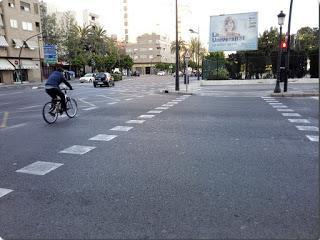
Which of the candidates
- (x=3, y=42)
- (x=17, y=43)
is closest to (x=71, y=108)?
(x=3, y=42)

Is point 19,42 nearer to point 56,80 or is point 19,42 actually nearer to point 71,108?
point 71,108

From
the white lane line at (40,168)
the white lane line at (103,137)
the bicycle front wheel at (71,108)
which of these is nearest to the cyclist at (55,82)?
the bicycle front wheel at (71,108)

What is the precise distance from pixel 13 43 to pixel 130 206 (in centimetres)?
5176

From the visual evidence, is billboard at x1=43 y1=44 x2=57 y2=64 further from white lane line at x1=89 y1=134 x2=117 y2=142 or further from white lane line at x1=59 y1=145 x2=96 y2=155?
white lane line at x1=59 y1=145 x2=96 y2=155

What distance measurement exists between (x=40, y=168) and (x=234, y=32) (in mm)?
29241

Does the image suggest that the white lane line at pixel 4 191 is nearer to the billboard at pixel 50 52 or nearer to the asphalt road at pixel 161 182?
the asphalt road at pixel 161 182

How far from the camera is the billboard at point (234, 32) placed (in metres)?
31.7

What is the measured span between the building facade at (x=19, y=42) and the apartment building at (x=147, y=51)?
68.4 meters

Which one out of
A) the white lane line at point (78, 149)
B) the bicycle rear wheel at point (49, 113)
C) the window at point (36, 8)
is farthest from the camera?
the window at point (36, 8)

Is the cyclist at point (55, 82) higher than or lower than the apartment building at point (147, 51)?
lower

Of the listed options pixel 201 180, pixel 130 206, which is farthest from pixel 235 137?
pixel 130 206

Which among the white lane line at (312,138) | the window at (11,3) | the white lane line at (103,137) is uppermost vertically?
the window at (11,3)

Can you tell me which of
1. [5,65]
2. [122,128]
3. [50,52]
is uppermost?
[50,52]

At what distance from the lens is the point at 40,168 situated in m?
5.68
